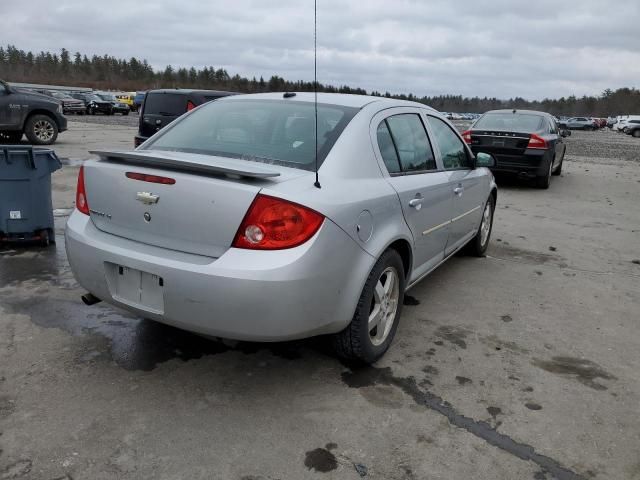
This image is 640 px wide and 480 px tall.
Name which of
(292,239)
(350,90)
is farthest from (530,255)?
(292,239)

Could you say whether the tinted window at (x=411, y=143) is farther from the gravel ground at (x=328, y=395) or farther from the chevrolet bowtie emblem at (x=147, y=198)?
the chevrolet bowtie emblem at (x=147, y=198)

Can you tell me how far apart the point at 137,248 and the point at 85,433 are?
0.90 m

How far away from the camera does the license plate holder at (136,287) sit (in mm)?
2621

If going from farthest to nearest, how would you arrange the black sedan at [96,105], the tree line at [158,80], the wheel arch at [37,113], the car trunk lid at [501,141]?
the tree line at [158,80] < the black sedan at [96,105] < the wheel arch at [37,113] < the car trunk lid at [501,141]

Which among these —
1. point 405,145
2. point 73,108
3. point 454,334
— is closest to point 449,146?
point 405,145

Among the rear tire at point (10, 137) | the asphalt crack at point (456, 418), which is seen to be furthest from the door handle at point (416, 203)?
the rear tire at point (10, 137)

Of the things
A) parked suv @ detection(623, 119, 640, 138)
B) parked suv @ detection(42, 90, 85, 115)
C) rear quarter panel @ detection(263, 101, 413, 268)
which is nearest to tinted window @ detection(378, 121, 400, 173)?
rear quarter panel @ detection(263, 101, 413, 268)

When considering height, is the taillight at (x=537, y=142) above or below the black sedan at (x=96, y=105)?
below

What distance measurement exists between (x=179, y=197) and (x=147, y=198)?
8.5 inches

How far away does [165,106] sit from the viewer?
9.96 m

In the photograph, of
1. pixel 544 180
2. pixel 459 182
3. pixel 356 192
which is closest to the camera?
pixel 356 192

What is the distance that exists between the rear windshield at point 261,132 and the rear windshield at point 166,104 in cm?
652

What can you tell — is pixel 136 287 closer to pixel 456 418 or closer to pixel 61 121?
pixel 456 418

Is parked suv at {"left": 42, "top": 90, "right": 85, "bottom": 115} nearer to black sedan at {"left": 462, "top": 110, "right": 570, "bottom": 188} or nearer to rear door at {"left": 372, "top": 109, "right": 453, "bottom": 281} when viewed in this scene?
black sedan at {"left": 462, "top": 110, "right": 570, "bottom": 188}
